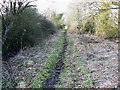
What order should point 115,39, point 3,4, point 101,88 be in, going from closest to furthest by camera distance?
point 101,88, point 3,4, point 115,39

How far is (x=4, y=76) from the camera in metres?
6.36

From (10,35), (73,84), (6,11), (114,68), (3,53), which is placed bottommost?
(73,84)

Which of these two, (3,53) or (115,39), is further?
(115,39)

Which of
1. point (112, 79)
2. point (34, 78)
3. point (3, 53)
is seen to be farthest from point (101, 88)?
point (3, 53)

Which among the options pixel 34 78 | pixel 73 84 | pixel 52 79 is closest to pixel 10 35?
pixel 34 78

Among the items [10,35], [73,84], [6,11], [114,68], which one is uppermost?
[6,11]

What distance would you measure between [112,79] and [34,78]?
404 cm

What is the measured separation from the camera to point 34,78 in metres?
6.36

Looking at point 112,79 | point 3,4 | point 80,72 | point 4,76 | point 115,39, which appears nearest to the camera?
point 112,79

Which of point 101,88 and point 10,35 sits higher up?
point 10,35

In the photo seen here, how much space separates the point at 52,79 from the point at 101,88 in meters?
2.64

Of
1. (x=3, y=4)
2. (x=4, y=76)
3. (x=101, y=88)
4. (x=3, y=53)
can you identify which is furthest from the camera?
(x=3, y=53)

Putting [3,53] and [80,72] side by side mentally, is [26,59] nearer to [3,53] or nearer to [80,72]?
[3,53]

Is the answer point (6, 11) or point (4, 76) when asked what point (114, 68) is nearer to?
point (4, 76)
